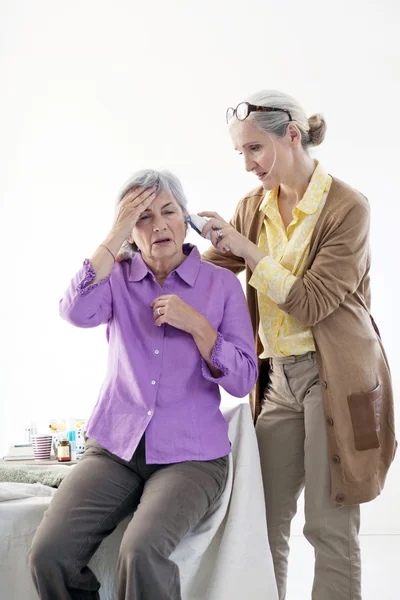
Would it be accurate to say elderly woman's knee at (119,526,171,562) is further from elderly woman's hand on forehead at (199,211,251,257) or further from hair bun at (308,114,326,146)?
hair bun at (308,114,326,146)

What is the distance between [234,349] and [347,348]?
33 cm

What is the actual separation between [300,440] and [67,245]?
2620 millimetres

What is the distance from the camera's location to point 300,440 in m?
2.10

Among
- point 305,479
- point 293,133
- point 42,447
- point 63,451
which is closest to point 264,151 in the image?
point 293,133

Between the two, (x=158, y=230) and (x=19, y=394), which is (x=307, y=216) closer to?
(x=158, y=230)

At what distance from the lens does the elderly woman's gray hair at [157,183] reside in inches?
80.9

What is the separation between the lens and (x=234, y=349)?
190cm

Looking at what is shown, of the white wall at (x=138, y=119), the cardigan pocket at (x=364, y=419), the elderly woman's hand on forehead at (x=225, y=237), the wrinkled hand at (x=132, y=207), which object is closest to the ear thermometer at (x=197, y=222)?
the elderly woman's hand on forehead at (x=225, y=237)

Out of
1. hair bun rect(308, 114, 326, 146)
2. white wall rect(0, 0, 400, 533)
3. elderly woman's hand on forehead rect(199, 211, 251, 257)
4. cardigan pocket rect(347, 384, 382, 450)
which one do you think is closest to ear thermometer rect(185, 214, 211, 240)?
elderly woman's hand on forehead rect(199, 211, 251, 257)

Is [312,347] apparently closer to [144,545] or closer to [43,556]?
[144,545]

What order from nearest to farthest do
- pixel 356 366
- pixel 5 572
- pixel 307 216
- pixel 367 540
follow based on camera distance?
pixel 5 572
pixel 356 366
pixel 307 216
pixel 367 540

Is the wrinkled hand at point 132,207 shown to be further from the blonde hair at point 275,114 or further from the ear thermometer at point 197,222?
the blonde hair at point 275,114

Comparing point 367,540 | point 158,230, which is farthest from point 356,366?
point 367,540

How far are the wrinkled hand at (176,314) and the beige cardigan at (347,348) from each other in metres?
0.29
